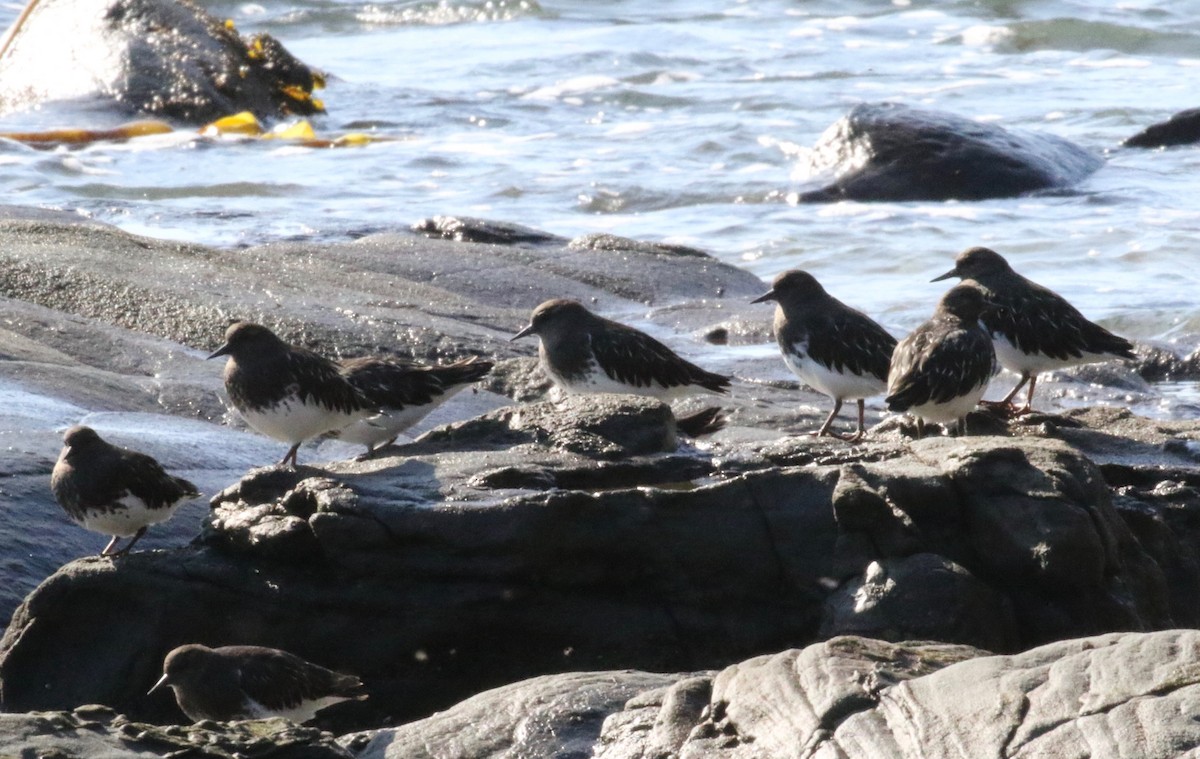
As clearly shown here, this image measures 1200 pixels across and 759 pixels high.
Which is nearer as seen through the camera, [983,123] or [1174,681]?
[1174,681]

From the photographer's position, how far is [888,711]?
3553 millimetres

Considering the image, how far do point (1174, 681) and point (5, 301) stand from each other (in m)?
7.41

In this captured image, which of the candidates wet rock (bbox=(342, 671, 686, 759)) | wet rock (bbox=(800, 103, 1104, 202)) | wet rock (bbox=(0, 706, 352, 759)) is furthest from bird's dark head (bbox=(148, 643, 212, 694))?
wet rock (bbox=(800, 103, 1104, 202))

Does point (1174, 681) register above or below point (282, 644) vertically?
above

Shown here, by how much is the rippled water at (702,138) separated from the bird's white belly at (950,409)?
544 cm

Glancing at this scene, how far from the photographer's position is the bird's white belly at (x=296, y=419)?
6.15 m

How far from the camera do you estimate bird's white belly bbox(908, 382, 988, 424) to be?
6.25 meters

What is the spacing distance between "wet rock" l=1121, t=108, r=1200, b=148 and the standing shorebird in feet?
37.5

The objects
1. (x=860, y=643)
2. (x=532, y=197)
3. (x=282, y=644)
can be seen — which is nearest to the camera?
(x=860, y=643)

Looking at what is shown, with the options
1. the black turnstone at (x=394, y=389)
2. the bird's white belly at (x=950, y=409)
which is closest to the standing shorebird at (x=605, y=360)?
the black turnstone at (x=394, y=389)

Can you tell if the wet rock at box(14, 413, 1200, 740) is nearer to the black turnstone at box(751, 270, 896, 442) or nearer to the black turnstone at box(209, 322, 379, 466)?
the black turnstone at box(209, 322, 379, 466)

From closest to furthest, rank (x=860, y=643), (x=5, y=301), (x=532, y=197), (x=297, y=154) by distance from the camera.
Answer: (x=860, y=643) < (x=5, y=301) < (x=532, y=197) < (x=297, y=154)

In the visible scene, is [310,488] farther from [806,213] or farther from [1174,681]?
[806,213]

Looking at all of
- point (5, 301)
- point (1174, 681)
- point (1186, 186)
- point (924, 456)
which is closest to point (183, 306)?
point (5, 301)
